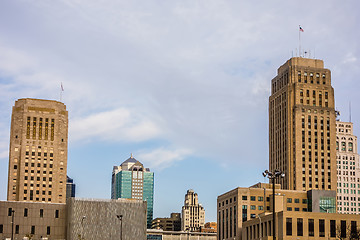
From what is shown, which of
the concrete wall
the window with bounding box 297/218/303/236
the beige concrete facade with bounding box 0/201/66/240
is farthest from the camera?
the window with bounding box 297/218/303/236

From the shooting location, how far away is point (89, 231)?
131 meters

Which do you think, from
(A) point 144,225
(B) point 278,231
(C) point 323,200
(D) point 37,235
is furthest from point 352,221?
(D) point 37,235

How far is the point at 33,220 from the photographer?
130625 mm

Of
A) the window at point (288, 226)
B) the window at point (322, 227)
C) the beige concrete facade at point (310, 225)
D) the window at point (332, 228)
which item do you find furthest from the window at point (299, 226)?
the window at point (332, 228)

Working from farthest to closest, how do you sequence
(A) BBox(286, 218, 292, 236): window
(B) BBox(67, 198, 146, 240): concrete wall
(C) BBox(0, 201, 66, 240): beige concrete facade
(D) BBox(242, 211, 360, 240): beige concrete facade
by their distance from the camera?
1. (D) BBox(242, 211, 360, 240): beige concrete facade
2. (A) BBox(286, 218, 292, 236): window
3. (B) BBox(67, 198, 146, 240): concrete wall
4. (C) BBox(0, 201, 66, 240): beige concrete facade

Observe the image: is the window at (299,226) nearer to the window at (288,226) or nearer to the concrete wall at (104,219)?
the window at (288,226)

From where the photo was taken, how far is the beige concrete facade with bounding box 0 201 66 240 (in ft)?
423

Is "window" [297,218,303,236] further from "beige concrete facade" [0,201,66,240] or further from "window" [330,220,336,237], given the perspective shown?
"beige concrete facade" [0,201,66,240]

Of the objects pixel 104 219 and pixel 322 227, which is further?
pixel 322 227

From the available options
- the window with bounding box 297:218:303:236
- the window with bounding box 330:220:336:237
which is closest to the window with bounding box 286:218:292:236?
the window with bounding box 297:218:303:236

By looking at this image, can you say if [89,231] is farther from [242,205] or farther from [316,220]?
[242,205]

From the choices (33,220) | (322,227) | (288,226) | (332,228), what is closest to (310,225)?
(322,227)

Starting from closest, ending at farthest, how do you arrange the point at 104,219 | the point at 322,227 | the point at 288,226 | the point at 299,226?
1. the point at 104,219
2. the point at 288,226
3. the point at 299,226
4. the point at 322,227

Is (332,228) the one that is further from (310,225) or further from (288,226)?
(288,226)
